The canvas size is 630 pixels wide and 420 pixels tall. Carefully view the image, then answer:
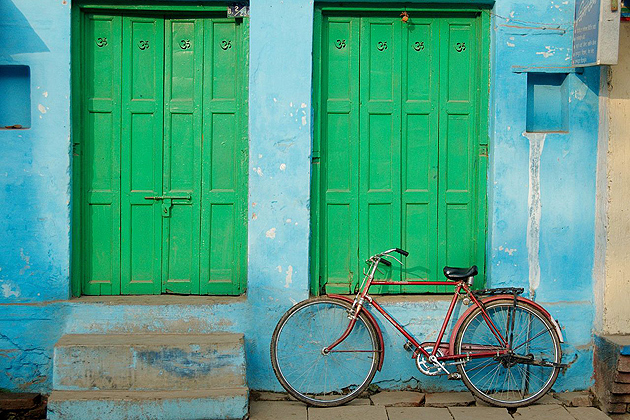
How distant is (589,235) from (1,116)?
15.5 ft

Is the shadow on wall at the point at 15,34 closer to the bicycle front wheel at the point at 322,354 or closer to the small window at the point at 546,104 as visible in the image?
the bicycle front wheel at the point at 322,354

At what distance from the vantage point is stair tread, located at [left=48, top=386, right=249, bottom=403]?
16.9 feet

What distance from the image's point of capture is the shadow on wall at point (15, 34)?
5.55 m

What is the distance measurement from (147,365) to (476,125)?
3154 mm

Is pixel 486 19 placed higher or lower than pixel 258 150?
higher

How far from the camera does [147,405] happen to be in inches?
203

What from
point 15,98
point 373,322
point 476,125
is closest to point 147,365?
point 373,322

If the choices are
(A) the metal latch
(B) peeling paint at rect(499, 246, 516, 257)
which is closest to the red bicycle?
(B) peeling paint at rect(499, 246, 516, 257)

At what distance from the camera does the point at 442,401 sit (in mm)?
5602

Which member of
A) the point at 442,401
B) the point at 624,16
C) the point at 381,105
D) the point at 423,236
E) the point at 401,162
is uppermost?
the point at 624,16

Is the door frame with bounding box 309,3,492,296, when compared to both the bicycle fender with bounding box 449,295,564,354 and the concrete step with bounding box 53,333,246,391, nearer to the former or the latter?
the bicycle fender with bounding box 449,295,564,354

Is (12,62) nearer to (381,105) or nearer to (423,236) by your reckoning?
(381,105)

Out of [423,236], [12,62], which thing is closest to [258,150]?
[423,236]

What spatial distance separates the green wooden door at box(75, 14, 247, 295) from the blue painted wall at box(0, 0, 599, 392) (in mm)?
231
